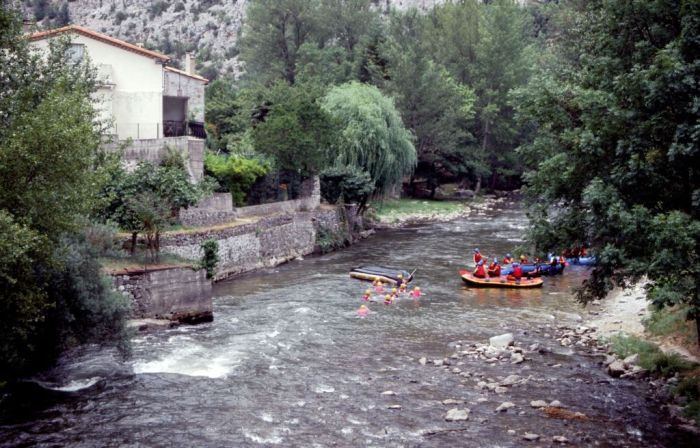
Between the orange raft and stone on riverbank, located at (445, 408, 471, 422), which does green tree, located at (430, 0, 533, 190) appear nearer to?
the orange raft

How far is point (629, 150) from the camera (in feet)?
49.0

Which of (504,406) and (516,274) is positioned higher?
(516,274)

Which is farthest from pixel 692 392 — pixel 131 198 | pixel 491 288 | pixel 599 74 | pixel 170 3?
pixel 170 3

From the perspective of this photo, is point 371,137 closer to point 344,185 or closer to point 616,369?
point 344,185

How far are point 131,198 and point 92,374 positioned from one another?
931 centimetres

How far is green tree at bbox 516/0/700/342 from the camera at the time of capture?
1373 cm

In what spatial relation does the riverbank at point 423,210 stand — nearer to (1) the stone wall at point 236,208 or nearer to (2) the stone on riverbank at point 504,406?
(1) the stone wall at point 236,208

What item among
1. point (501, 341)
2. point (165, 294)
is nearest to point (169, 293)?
point (165, 294)

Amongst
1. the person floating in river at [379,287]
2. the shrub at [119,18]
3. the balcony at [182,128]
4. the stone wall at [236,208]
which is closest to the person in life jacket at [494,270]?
the person floating in river at [379,287]

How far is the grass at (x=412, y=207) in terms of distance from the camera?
54572mm

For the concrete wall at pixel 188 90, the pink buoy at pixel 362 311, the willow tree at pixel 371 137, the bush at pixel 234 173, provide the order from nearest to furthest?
the pink buoy at pixel 362 311, the bush at pixel 234 173, the concrete wall at pixel 188 90, the willow tree at pixel 371 137

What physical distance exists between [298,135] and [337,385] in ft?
77.4

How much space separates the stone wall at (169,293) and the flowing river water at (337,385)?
93 cm

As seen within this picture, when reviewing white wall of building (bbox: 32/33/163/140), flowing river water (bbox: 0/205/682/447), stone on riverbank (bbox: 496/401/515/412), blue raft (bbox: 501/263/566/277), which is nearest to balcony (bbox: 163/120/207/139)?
white wall of building (bbox: 32/33/163/140)
